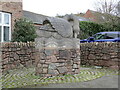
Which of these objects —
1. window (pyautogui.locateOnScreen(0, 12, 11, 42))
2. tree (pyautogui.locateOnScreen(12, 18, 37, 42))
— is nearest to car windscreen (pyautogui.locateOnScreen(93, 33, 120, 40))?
tree (pyautogui.locateOnScreen(12, 18, 37, 42))

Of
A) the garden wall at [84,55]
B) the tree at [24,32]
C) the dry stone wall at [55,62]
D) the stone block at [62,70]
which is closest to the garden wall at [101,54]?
the garden wall at [84,55]

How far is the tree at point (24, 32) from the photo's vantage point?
33.0 feet

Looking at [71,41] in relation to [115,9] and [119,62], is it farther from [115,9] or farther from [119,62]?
[115,9]

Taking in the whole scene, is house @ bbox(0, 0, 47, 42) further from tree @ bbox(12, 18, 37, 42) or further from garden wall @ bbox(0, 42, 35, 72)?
garden wall @ bbox(0, 42, 35, 72)

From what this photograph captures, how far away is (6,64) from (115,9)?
18653 millimetres

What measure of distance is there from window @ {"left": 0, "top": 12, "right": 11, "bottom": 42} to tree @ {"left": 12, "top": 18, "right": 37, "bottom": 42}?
2.44ft

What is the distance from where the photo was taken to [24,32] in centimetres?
1037

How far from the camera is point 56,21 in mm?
4992

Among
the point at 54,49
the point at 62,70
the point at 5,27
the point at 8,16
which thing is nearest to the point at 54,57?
the point at 54,49

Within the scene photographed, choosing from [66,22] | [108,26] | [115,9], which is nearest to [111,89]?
[66,22]

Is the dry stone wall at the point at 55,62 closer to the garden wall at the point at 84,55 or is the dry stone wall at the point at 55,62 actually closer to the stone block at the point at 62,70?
the stone block at the point at 62,70

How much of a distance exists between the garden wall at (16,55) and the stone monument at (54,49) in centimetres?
228

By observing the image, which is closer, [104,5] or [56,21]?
[56,21]

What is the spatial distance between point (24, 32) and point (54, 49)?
6.09 metres
